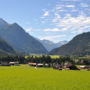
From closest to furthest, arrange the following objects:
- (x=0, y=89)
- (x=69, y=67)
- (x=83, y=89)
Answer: (x=0, y=89)
(x=83, y=89)
(x=69, y=67)

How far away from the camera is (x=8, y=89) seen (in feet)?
108

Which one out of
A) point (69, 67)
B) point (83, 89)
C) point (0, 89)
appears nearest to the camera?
point (0, 89)

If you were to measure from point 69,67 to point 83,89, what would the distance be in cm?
13506

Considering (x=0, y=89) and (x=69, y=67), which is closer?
(x=0, y=89)

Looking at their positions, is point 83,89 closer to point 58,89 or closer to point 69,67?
point 58,89

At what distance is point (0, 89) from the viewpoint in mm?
32812

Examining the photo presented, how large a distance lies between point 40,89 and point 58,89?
9.42ft

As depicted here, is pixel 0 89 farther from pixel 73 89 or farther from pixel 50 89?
pixel 73 89

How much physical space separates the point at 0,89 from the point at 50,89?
24.3 feet

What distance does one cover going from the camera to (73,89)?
35094 millimetres

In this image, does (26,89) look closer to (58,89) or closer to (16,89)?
(16,89)

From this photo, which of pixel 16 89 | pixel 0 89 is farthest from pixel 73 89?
pixel 0 89

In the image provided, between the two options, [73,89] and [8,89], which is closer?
[8,89]

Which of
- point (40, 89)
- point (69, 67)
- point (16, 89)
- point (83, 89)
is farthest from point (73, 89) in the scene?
point (69, 67)
